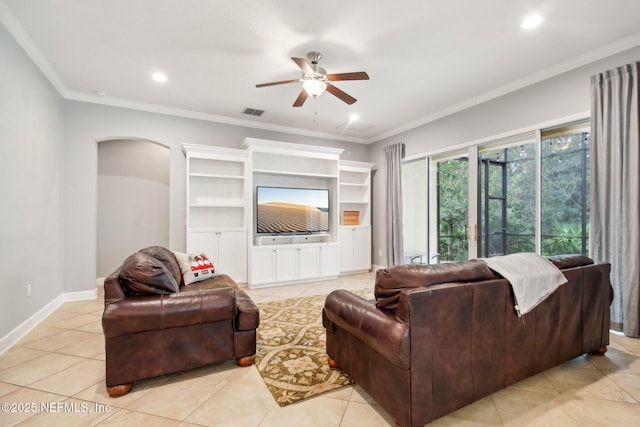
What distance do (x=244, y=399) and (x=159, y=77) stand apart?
12.0ft

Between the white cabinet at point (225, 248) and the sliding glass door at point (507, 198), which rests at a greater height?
the sliding glass door at point (507, 198)

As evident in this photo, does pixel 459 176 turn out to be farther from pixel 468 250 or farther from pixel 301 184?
pixel 301 184

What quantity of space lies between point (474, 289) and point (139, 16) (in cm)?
333

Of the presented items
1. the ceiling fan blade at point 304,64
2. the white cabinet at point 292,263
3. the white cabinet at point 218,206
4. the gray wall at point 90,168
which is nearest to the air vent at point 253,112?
the white cabinet at point 218,206

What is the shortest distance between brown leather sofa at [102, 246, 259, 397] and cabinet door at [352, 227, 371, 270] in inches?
150

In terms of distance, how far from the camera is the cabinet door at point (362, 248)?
591cm

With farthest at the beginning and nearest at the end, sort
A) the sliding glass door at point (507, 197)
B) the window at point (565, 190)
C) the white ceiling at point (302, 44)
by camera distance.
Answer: the sliding glass door at point (507, 197) → the window at point (565, 190) → the white ceiling at point (302, 44)

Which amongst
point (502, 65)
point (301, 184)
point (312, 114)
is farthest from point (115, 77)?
point (502, 65)

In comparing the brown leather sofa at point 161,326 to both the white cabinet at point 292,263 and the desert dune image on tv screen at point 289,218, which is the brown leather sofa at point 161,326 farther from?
the desert dune image on tv screen at point 289,218

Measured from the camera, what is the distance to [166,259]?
2.88 m

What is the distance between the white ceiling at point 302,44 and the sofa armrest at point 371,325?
7.63ft

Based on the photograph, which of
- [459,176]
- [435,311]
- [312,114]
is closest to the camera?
[435,311]

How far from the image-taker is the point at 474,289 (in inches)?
64.4

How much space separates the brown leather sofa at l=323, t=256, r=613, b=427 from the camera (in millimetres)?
1479
